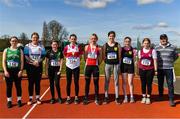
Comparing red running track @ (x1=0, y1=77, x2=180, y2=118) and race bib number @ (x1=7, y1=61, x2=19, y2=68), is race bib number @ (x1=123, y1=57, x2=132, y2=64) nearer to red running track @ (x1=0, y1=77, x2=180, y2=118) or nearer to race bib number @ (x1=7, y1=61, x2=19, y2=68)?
red running track @ (x1=0, y1=77, x2=180, y2=118)

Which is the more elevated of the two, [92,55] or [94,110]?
[92,55]

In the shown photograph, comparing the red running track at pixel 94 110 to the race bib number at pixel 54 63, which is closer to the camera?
the red running track at pixel 94 110

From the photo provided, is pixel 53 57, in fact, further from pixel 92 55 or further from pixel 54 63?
pixel 92 55

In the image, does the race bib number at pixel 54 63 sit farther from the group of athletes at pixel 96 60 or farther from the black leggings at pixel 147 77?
the black leggings at pixel 147 77

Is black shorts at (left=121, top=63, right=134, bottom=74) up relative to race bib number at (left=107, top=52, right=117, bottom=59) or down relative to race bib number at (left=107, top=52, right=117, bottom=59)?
down

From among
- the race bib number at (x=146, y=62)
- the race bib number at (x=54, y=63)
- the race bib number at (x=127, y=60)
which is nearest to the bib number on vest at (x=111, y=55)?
the race bib number at (x=127, y=60)

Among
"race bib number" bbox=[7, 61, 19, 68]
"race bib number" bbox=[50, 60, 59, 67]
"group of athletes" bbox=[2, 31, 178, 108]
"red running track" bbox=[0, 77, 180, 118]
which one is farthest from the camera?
"race bib number" bbox=[50, 60, 59, 67]

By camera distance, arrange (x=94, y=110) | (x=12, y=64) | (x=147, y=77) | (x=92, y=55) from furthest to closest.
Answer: (x=147, y=77)
(x=92, y=55)
(x=12, y=64)
(x=94, y=110)

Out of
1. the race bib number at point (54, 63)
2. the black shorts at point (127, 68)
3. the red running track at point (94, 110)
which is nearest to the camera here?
the red running track at point (94, 110)

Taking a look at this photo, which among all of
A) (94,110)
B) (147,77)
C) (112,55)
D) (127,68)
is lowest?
(94,110)

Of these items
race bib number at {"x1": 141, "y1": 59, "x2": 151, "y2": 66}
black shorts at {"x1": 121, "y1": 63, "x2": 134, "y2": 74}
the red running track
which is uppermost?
race bib number at {"x1": 141, "y1": 59, "x2": 151, "y2": 66}

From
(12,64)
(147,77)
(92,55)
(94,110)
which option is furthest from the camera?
(147,77)

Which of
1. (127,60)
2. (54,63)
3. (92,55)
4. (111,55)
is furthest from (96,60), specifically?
(54,63)

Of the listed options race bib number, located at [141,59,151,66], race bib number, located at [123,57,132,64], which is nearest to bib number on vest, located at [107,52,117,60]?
race bib number, located at [123,57,132,64]
